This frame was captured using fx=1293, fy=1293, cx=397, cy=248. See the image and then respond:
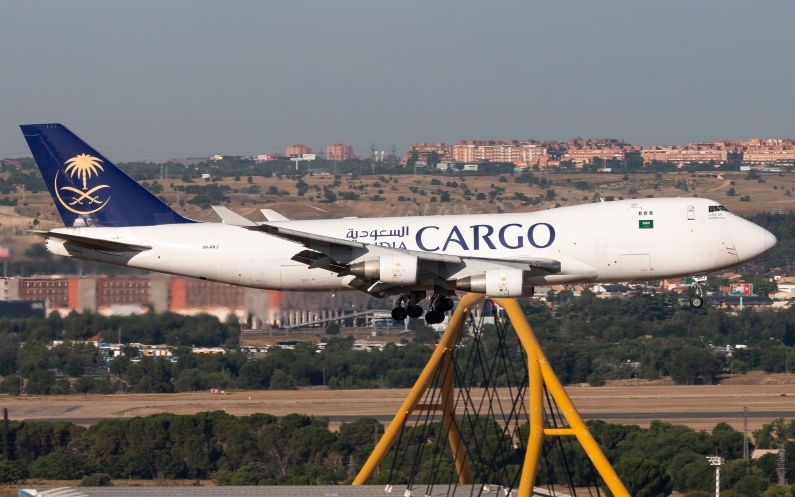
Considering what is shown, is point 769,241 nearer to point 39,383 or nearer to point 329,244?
point 329,244

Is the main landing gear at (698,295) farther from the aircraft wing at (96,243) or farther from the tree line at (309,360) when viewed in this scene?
the tree line at (309,360)

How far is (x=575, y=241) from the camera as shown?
45.1 meters

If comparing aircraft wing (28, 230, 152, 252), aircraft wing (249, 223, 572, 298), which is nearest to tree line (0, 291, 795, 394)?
aircraft wing (28, 230, 152, 252)

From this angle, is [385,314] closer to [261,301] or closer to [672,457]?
[672,457]

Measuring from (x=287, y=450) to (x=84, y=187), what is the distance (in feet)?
114

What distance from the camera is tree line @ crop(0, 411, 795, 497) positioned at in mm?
73438

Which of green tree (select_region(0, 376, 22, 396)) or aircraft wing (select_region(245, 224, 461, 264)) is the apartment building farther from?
green tree (select_region(0, 376, 22, 396))

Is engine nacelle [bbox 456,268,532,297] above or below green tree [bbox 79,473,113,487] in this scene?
above

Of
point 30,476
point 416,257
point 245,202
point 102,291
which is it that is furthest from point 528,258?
point 245,202

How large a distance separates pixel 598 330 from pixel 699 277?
9613cm

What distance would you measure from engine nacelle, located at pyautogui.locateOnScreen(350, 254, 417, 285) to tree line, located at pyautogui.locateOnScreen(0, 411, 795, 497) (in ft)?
96.0

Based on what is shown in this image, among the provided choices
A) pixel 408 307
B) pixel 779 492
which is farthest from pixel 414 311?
pixel 779 492

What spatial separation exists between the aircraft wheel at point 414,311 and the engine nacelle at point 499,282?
271 cm

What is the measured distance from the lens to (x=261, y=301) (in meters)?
65.2
